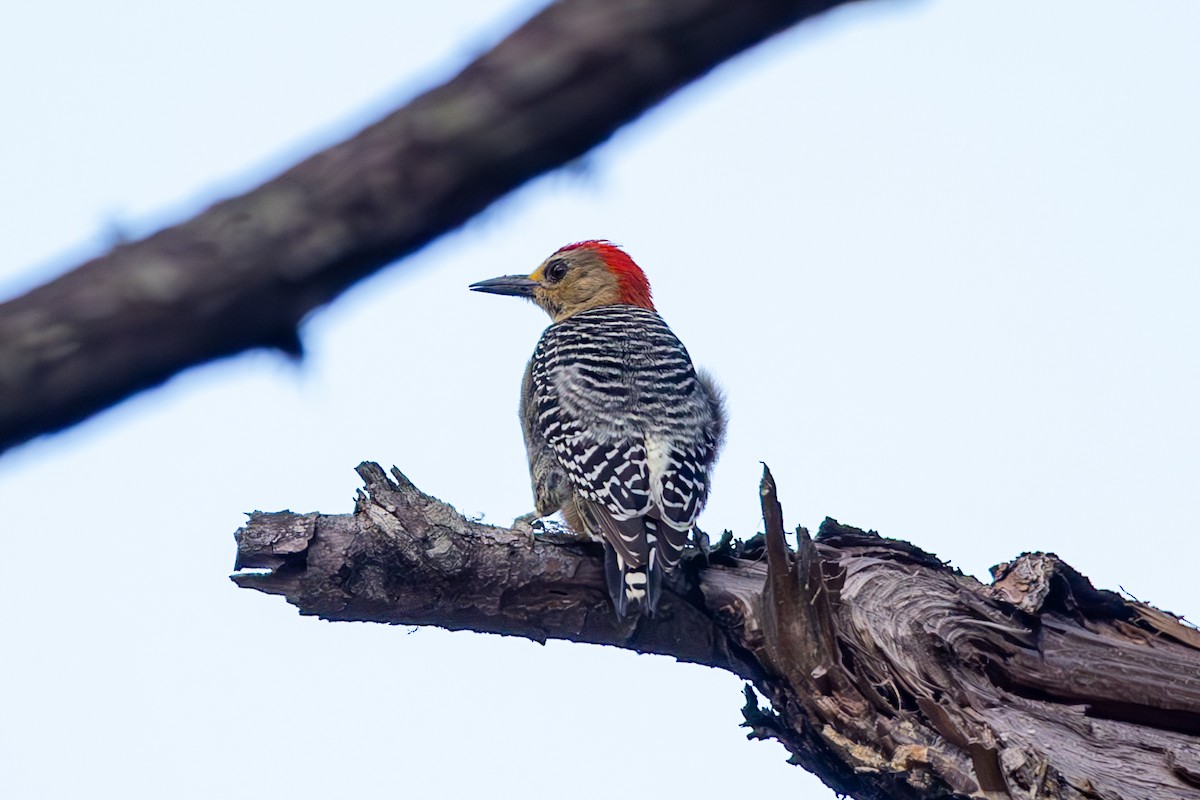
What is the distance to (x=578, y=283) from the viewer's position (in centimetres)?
1098

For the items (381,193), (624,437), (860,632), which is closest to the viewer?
(381,193)

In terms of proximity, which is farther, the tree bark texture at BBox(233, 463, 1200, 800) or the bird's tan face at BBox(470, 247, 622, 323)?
the bird's tan face at BBox(470, 247, 622, 323)

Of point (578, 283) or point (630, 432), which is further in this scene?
point (578, 283)

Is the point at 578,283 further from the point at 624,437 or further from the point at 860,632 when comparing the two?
the point at 860,632

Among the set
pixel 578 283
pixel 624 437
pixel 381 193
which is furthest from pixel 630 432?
pixel 381 193

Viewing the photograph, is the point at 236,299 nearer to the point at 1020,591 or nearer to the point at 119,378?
the point at 119,378

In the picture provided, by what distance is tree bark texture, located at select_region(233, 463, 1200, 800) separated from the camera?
18.7 feet

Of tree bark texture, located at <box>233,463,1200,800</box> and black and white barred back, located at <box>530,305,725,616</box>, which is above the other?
black and white barred back, located at <box>530,305,725,616</box>

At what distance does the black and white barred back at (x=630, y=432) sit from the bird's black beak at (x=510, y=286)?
3.61 ft

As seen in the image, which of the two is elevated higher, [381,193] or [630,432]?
[630,432]

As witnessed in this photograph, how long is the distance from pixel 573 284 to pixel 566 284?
0.06m

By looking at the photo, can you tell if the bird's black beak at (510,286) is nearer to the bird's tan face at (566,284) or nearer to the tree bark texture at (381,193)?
the bird's tan face at (566,284)

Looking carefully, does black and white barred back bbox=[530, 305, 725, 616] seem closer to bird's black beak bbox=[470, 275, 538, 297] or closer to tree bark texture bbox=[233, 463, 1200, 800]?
tree bark texture bbox=[233, 463, 1200, 800]

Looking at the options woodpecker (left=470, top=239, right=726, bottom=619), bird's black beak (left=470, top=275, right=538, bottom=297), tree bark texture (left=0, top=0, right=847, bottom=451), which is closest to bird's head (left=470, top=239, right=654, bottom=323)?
bird's black beak (left=470, top=275, right=538, bottom=297)
